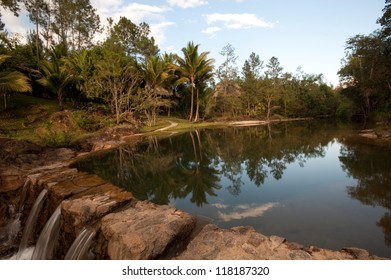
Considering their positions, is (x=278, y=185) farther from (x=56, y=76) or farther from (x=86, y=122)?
(x=56, y=76)

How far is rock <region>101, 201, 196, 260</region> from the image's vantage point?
14.0ft

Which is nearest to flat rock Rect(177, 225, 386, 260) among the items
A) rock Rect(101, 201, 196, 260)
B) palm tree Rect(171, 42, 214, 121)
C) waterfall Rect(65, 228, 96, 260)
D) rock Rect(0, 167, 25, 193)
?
rock Rect(101, 201, 196, 260)

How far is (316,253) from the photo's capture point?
390 centimetres

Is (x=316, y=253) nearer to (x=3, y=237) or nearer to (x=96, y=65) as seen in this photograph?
(x=3, y=237)

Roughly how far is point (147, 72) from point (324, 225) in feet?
92.0

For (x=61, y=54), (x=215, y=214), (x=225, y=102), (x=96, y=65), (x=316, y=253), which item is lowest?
(x=215, y=214)

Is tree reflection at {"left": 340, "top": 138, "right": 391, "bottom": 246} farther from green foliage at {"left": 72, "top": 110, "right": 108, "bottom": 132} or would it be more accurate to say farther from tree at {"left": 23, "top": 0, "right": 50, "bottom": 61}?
tree at {"left": 23, "top": 0, "right": 50, "bottom": 61}

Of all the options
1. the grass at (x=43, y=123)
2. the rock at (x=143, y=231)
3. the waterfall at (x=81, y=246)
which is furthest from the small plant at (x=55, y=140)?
the rock at (x=143, y=231)

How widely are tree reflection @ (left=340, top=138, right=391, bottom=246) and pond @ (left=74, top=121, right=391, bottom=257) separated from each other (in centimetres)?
2

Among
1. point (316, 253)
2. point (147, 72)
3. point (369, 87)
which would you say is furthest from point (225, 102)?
point (316, 253)

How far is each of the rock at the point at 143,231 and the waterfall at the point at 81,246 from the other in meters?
0.35

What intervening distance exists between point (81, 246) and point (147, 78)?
89.3ft

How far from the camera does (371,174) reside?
29.4 ft

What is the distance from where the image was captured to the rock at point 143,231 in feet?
14.0
